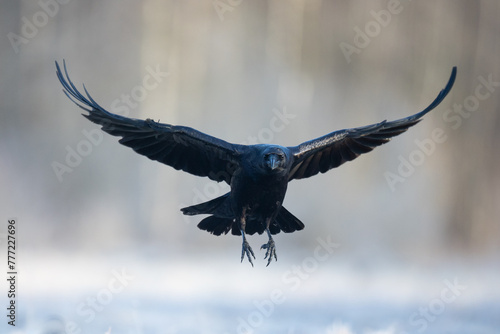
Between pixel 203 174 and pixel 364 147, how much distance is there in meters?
3.62

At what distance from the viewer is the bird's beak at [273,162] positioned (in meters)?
14.2

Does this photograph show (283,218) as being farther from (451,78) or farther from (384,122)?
(451,78)

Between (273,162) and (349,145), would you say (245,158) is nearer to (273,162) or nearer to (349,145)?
(273,162)

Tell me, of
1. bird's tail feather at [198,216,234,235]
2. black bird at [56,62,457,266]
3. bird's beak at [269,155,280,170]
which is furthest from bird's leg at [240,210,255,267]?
bird's beak at [269,155,280,170]

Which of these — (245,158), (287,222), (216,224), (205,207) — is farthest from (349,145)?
(205,207)

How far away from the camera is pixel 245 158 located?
15062 mm

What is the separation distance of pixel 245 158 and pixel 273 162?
967 mm

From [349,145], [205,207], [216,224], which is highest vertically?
[349,145]

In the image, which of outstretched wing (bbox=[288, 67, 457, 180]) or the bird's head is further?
outstretched wing (bbox=[288, 67, 457, 180])

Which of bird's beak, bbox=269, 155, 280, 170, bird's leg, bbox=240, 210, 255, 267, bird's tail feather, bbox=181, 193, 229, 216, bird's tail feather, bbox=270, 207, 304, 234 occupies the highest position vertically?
bird's beak, bbox=269, 155, 280, 170

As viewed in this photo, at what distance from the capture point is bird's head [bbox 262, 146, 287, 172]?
14.3 meters

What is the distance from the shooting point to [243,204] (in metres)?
15.2

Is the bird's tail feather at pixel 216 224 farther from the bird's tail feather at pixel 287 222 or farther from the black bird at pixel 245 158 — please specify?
the bird's tail feather at pixel 287 222

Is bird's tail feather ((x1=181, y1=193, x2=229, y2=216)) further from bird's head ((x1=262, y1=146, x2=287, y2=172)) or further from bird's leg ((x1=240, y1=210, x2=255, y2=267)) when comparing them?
bird's head ((x1=262, y1=146, x2=287, y2=172))
